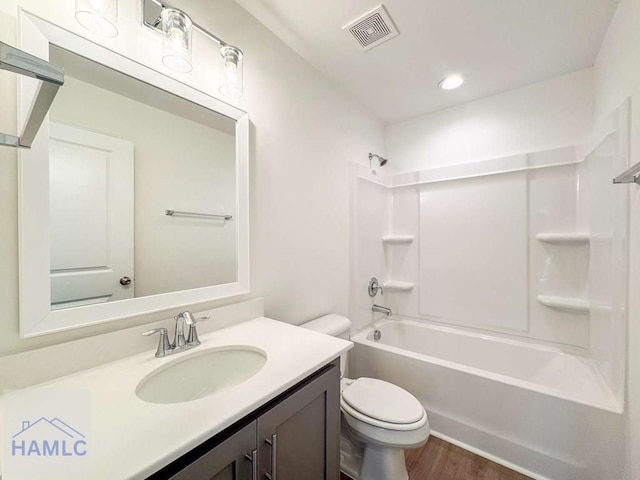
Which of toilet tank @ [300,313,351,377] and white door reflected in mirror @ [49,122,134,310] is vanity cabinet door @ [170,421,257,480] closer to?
white door reflected in mirror @ [49,122,134,310]

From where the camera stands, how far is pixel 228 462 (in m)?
0.64

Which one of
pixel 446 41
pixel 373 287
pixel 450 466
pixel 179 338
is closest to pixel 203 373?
pixel 179 338

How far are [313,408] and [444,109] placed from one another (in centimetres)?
261

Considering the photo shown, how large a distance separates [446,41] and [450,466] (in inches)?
99.4

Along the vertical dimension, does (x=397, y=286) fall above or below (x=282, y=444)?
above

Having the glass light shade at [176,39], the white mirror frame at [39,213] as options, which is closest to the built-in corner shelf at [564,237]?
the glass light shade at [176,39]

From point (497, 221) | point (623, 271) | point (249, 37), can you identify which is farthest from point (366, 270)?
point (249, 37)

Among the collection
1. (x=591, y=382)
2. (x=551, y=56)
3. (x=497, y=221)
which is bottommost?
(x=591, y=382)

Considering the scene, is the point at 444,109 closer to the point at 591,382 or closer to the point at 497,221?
the point at 497,221

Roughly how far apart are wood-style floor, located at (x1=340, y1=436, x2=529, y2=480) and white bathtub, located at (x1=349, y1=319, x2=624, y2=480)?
6cm

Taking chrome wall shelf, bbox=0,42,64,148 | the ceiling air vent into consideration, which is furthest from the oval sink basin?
the ceiling air vent

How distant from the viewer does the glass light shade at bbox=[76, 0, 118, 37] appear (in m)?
0.83

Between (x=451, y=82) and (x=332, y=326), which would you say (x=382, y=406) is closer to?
(x=332, y=326)

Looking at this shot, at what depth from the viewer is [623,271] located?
3.98 feet
